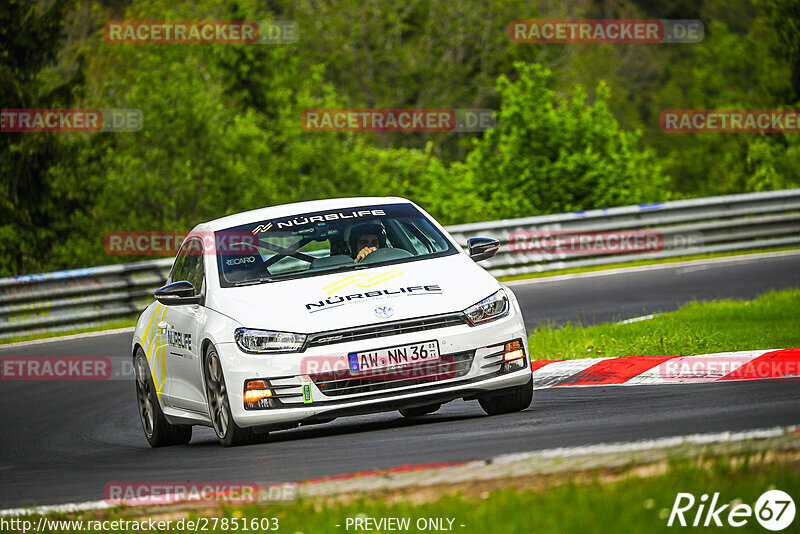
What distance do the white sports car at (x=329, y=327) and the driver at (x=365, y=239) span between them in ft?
0.03

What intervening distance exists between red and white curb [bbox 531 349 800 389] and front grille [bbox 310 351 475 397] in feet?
6.80

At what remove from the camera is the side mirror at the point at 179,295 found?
891 centimetres

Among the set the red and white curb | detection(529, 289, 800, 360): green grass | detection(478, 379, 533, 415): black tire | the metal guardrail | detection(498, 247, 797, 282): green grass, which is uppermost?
detection(478, 379, 533, 415): black tire

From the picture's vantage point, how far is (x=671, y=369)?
32.0 feet

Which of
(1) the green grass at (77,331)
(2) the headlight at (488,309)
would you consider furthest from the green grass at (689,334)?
(1) the green grass at (77,331)

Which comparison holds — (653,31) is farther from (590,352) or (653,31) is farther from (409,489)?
(409,489)

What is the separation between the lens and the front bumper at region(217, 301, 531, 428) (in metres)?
7.89

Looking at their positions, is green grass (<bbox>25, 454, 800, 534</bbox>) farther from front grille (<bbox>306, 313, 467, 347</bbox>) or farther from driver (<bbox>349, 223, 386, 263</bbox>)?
driver (<bbox>349, 223, 386, 263</bbox>)

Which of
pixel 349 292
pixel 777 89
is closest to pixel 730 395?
pixel 349 292

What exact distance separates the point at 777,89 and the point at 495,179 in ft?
43.8

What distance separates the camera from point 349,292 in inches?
324

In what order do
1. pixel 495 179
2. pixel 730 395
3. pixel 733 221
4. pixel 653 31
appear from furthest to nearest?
pixel 653 31, pixel 495 179, pixel 733 221, pixel 730 395

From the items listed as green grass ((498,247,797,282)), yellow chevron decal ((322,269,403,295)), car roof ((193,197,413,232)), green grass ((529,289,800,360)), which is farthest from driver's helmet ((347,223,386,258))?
green grass ((498,247,797,282))

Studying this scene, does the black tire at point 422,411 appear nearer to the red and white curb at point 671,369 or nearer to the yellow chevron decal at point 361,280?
the red and white curb at point 671,369
